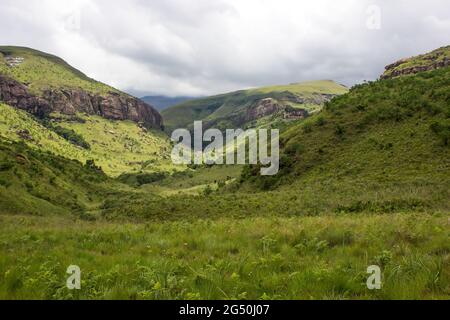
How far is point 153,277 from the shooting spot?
275 inches

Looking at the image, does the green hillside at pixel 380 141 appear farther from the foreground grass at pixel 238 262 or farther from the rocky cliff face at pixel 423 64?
the rocky cliff face at pixel 423 64

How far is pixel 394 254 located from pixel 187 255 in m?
4.99

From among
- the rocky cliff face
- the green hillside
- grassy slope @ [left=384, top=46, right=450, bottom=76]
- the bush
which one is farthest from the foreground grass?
grassy slope @ [left=384, top=46, right=450, bottom=76]

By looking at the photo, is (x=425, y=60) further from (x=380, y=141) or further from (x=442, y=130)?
(x=442, y=130)

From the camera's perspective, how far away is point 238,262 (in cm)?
806

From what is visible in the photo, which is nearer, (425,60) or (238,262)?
(238,262)

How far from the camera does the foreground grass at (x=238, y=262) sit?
6.27 meters

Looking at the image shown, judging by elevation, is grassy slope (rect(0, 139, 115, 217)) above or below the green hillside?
below

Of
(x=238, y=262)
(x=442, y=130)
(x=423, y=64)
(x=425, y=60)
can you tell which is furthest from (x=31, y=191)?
(x=425, y=60)

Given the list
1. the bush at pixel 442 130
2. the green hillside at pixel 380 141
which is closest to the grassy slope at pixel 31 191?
the green hillside at pixel 380 141

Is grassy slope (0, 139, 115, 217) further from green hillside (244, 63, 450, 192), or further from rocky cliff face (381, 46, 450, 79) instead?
rocky cliff face (381, 46, 450, 79)

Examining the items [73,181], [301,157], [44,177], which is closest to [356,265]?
[301,157]

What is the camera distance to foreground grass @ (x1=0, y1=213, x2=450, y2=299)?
6270mm

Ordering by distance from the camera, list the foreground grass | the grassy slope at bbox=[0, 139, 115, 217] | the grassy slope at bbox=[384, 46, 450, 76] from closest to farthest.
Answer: the foreground grass
the grassy slope at bbox=[0, 139, 115, 217]
the grassy slope at bbox=[384, 46, 450, 76]
